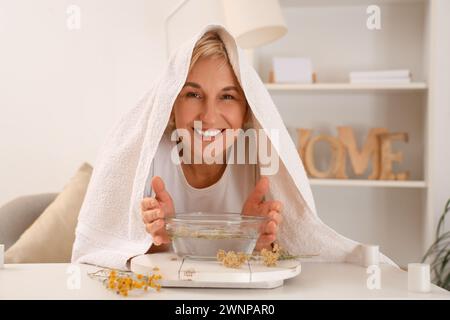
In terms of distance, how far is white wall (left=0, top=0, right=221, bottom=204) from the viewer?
9.23ft

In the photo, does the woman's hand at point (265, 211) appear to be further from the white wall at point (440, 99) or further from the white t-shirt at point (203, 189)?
the white wall at point (440, 99)

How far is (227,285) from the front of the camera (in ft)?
3.13

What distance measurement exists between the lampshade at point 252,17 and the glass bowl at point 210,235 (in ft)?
4.56

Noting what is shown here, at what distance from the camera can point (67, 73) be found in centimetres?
283

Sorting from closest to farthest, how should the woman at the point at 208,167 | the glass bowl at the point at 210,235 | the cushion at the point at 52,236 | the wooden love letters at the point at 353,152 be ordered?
the glass bowl at the point at 210,235, the woman at the point at 208,167, the cushion at the point at 52,236, the wooden love letters at the point at 353,152

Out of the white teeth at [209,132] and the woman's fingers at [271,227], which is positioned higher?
the white teeth at [209,132]

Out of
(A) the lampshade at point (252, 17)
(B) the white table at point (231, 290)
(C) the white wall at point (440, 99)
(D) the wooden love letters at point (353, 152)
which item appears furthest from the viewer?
(D) the wooden love letters at point (353, 152)

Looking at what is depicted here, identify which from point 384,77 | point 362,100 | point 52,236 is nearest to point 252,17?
point 384,77

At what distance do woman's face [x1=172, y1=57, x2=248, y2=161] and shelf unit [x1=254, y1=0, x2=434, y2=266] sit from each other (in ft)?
5.35

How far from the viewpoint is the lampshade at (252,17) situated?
2322 millimetres

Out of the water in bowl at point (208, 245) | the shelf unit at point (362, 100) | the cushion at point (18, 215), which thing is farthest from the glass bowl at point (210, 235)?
the shelf unit at point (362, 100)

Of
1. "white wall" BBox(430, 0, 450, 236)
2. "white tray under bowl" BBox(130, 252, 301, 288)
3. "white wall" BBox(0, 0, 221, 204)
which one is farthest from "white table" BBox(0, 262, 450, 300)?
"white wall" BBox(0, 0, 221, 204)

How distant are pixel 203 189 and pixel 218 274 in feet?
1.49

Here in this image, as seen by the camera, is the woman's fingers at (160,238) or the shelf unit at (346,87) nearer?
the woman's fingers at (160,238)
